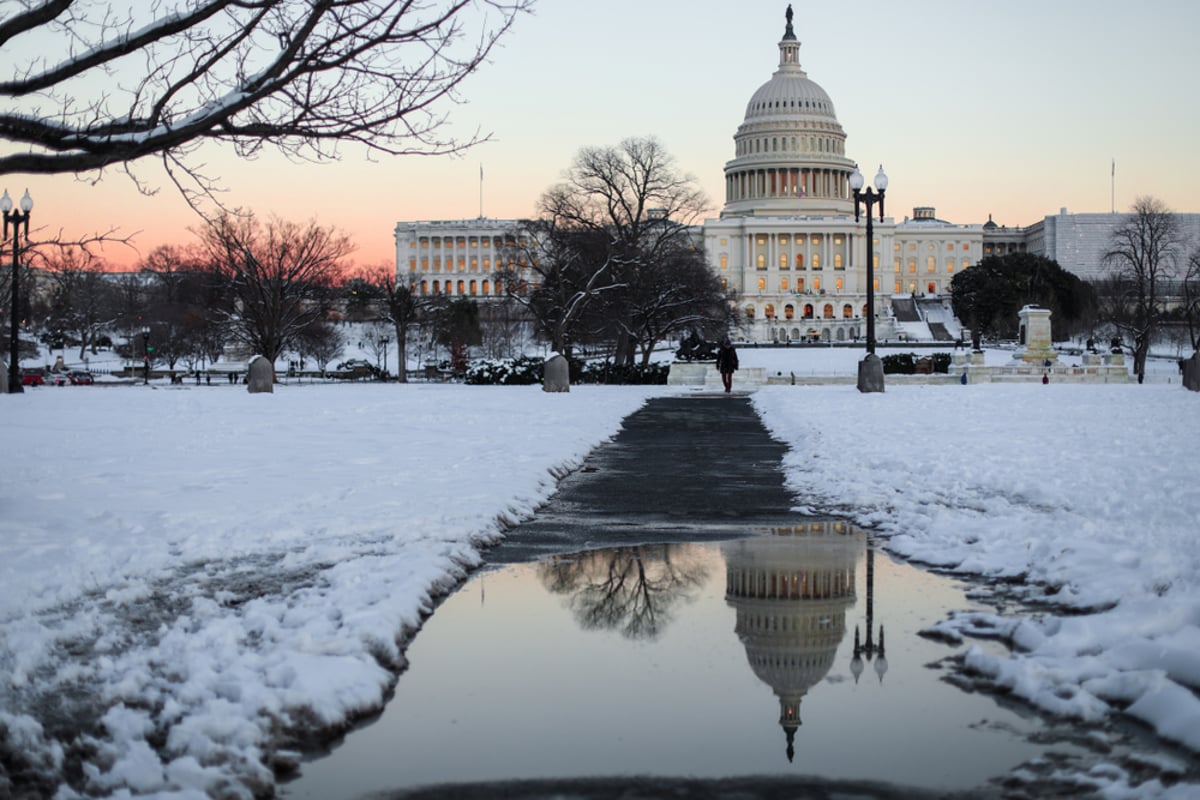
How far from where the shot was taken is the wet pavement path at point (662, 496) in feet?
30.3

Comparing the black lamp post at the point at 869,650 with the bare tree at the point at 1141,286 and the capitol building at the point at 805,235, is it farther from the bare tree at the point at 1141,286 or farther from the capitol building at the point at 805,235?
the capitol building at the point at 805,235

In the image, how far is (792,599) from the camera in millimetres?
6793

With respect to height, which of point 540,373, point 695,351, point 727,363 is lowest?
point 540,373

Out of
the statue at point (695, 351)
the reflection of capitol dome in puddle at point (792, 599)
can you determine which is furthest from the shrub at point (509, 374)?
the reflection of capitol dome in puddle at point (792, 599)

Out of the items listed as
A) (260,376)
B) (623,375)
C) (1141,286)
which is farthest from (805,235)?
(260,376)

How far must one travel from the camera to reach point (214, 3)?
8414mm

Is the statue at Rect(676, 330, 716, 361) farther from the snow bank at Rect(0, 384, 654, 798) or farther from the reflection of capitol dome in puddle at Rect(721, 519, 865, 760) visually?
the reflection of capitol dome in puddle at Rect(721, 519, 865, 760)

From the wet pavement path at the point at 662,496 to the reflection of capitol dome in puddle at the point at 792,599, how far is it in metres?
0.64

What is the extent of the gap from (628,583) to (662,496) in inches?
172

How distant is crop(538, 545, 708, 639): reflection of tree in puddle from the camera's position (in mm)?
6391


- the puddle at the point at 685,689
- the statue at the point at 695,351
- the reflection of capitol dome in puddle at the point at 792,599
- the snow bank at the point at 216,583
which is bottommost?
the puddle at the point at 685,689

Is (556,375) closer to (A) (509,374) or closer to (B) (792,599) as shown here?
(A) (509,374)

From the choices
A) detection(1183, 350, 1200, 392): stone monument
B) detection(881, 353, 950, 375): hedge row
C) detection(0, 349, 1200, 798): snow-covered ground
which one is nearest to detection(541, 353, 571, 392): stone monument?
detection(1183, 350, 1200, 392): stone monument

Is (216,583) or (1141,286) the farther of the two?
(1141,286)
